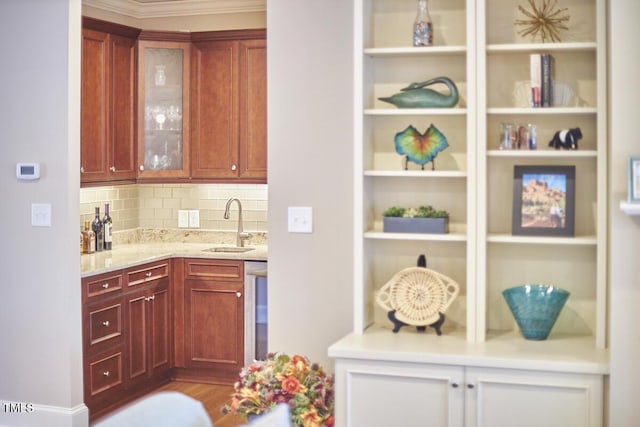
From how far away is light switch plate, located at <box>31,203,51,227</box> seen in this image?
5.00 meters

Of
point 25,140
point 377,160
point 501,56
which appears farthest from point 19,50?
point 501,56

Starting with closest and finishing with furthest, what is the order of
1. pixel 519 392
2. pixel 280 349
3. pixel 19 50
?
pixel 519 392
pixel 280 349
pixel 19 50

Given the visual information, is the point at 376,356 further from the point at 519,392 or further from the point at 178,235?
the point at 178,235

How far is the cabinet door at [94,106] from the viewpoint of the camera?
576 cm

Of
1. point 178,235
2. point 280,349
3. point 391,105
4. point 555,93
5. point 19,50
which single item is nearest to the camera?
point 555,93

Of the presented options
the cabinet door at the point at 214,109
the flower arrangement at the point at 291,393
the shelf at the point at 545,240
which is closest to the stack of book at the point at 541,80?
the shelf at the point at 545,240

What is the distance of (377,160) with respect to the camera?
4.14 meters

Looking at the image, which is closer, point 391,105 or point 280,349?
point 391,105

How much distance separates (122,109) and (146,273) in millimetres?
1160

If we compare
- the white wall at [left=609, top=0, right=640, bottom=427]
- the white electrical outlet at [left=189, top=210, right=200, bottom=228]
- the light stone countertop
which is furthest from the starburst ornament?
the white electrical outlet at [left=189, top=210, right=200, bottom=228]

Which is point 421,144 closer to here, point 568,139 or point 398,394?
point 568,139

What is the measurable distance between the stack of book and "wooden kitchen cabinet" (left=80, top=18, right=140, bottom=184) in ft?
10.1

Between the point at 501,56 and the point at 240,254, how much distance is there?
8.77 ft

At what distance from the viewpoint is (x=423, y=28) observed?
A: 3900 mm
